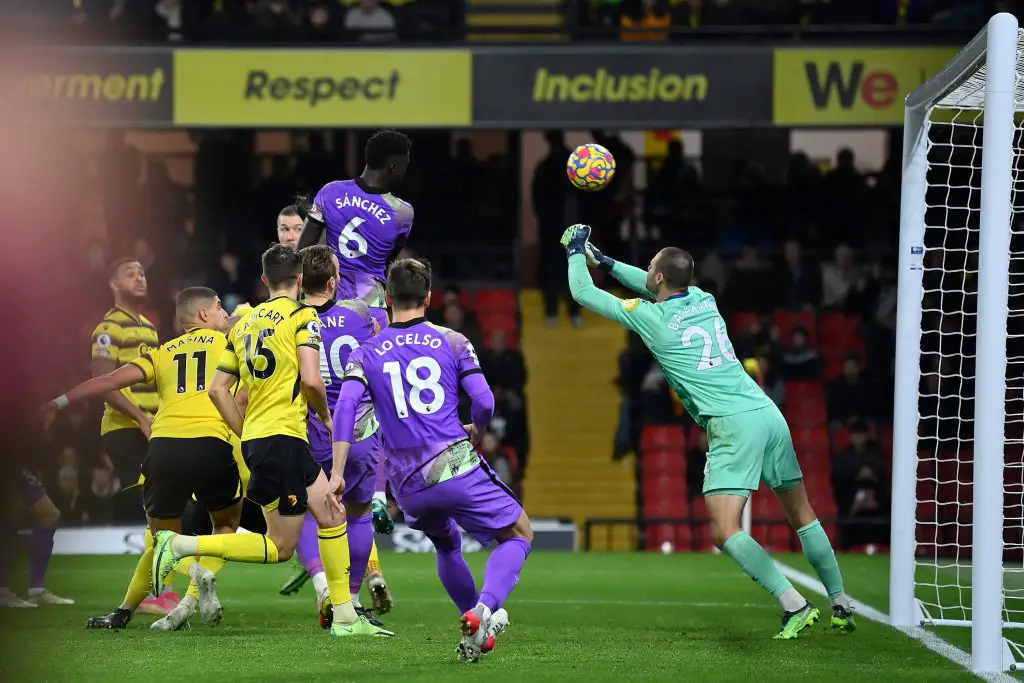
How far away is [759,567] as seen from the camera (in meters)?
7.24

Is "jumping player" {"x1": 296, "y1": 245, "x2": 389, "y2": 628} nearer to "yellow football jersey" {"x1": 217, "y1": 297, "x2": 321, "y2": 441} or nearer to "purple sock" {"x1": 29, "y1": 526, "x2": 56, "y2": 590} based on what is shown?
"yellow football jersey" {"x1": 217, "y1": 297, "x2": 321, "y2": 441}

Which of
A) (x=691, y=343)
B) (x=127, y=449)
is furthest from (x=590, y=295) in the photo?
(x=127, y=449)

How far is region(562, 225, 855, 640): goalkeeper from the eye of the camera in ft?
23.8

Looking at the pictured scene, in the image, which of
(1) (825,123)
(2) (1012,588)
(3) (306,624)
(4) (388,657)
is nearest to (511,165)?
(1) (825,123)

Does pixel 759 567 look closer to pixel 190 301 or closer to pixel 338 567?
pixel 338 567

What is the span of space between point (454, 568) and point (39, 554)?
429 centimetres

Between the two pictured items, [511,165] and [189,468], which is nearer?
[189,468]

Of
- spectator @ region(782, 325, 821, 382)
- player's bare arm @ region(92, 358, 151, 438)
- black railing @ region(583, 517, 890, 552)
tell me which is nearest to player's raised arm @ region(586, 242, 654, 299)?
player's bare arm @ region(92, 358, 151, 438)

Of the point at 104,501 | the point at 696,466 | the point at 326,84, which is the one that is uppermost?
the point at 326,84

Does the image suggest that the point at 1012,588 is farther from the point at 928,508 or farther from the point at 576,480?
the point at 576,480

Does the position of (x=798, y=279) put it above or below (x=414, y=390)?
above

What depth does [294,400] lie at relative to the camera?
708 cm

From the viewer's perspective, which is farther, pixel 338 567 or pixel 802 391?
pixel 802 391

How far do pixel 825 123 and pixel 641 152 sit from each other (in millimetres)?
7328
